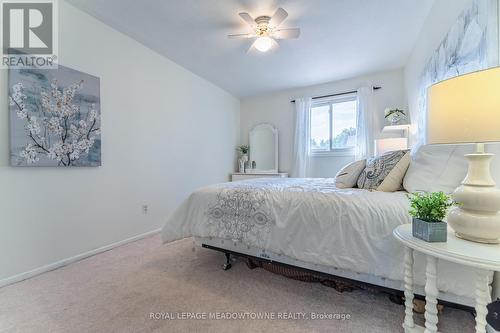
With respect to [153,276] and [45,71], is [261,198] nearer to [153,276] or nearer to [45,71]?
[153,276]

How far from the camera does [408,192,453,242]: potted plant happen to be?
96 cm

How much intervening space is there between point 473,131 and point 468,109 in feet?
0.29

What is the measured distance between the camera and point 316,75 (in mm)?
3811

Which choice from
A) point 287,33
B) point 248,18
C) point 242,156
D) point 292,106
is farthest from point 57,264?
point 292,106

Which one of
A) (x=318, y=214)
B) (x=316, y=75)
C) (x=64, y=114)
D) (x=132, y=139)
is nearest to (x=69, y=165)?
(x=64, y=114)

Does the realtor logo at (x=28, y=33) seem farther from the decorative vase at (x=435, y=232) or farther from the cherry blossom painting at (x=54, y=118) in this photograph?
the decorative vase at (x=435, y=232)

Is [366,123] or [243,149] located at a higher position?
[366,123]

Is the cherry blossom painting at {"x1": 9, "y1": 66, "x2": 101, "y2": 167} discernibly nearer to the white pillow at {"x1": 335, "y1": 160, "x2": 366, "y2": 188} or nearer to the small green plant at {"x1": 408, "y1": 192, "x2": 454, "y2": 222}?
the white pillow at {"x1": 335, "y1": 160, "x2": 366, "y2": 188}

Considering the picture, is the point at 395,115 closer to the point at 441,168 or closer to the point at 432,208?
the point at 441,168

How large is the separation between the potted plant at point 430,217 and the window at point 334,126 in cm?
317

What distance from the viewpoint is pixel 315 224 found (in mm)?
1483

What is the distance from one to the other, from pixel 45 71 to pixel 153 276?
2.01m

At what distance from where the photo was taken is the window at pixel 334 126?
13.3 ft

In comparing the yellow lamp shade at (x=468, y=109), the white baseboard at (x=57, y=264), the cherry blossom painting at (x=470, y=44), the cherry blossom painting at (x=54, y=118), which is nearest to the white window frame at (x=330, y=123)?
the cherry blossom painting at (x=470, y=44)
